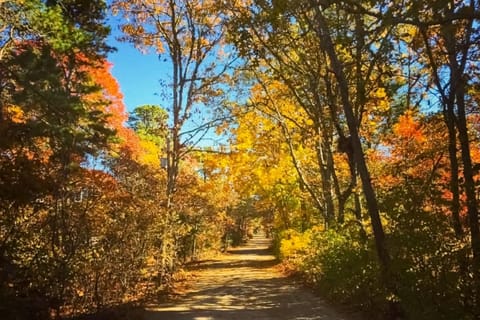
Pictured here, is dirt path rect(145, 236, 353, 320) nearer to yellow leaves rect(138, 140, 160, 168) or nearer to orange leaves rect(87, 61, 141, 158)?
orange leaves rect(87, 61, 141, 158)

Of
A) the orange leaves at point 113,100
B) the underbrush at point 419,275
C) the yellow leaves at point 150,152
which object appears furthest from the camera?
the yellow leaves at point 150,152

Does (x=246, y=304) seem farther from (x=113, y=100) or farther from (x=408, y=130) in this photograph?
(x=113, y=100)

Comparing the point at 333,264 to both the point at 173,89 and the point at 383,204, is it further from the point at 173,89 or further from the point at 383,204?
the point at 173,89

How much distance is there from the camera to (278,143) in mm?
23328

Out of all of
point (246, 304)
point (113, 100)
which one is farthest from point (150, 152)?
point (246, 304)

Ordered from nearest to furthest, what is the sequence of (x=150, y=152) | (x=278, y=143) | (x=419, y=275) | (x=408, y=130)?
(x=419, y=275)
(x=408, y=130)
(x=278, y=143)
(x=150, y=152)

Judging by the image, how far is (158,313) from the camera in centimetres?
1052

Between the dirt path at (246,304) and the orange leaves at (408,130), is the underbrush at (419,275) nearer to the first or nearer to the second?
the dirt path at (246,304)

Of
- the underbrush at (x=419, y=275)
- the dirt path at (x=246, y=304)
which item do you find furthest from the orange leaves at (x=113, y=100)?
the underbrush at (x=419, y=275)

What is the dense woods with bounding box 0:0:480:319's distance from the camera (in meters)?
7.36

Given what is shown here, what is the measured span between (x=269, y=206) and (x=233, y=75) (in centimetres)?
1282

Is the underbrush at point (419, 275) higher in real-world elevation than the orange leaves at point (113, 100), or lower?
lower

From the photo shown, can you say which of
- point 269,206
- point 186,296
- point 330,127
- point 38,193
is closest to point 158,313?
point 186,296

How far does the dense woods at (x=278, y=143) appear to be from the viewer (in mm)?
7359
